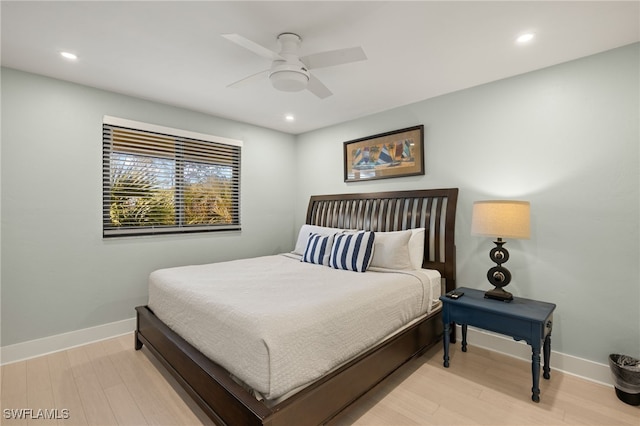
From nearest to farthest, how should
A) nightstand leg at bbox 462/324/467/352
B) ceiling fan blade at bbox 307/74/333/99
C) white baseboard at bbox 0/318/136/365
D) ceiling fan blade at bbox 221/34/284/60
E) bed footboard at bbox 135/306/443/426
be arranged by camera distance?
1. bed footboard at bbox 135/306/443/426
2. ceiling fan blade at bbox 221/34/284/60
3. ceiling fan blade at bbox 307/74/333/99
4. white baseboard at bbox 0/318/136/365
5. nightstand leg at bbox 462/324/467/352

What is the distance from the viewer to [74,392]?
2096mm

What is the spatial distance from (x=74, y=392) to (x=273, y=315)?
5.70ft

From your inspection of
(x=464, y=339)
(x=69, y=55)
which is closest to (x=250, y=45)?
(x=69, y=55)

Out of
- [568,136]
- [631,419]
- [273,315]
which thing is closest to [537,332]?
[631,419]

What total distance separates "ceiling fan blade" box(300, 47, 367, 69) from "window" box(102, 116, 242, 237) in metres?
2.14

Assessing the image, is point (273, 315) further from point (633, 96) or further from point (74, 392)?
point (633, 96)

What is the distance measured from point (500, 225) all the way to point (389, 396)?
1.52 meters

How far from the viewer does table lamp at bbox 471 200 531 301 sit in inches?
89.7

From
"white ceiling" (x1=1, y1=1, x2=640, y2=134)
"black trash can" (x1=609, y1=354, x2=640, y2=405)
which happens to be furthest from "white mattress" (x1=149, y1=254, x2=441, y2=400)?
"white ceiling" (x1=1, y1=1, x2=640, y2=134)

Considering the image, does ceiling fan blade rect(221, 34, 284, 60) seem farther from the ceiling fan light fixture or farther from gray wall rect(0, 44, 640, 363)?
gray wall rect(0, 44, 640, 363)

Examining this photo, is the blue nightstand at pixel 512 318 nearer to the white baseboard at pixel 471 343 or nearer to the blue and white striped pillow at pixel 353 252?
the white baseboard at pixel 471 343

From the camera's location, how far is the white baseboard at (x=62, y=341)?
2514mm

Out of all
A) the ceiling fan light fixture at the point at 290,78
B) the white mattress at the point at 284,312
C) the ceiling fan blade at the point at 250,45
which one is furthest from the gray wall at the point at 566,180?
the ceiling fan blade at the point at 250,45

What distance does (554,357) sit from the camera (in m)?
2.44
